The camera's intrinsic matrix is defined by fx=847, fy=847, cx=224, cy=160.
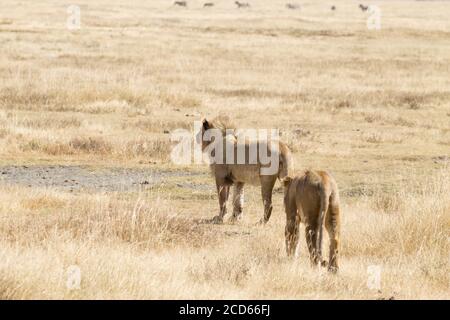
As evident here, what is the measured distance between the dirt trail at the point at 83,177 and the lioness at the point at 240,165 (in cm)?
213

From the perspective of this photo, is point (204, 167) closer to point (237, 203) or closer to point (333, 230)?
point (237, 203)

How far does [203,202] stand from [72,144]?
511 centimetres

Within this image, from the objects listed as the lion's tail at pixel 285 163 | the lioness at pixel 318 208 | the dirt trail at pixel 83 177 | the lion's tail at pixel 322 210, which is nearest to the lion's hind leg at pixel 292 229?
the lioness at pixel 318 208

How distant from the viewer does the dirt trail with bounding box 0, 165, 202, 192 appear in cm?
1330

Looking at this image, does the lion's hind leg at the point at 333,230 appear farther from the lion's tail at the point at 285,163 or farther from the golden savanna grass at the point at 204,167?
the lion's tail at the point at 285,163

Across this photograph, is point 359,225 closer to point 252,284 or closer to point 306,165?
point 252,284

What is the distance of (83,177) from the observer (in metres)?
14.1

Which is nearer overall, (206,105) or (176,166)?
(176,166)

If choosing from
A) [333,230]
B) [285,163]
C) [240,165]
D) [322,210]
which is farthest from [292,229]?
[240,165]

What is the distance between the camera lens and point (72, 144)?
16750 mm
